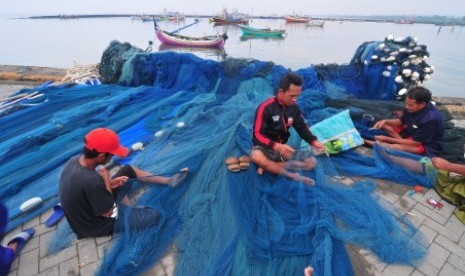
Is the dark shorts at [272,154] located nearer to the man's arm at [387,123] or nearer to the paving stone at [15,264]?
the man's arm at [387,123]

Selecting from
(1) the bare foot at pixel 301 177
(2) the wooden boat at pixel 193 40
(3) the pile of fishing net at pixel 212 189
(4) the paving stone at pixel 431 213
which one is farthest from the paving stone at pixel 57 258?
(2) the wooden boat at pixel 193 40

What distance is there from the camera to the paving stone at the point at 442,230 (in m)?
2.69

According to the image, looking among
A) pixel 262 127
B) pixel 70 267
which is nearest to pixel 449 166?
pixel 262 127

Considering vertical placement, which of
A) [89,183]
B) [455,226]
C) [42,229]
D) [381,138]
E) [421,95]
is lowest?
[455,226]

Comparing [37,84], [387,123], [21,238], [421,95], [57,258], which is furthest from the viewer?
[37,84]

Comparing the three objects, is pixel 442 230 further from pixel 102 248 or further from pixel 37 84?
pixel 37 84

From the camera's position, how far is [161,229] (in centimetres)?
257

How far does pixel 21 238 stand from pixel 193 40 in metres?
26.0

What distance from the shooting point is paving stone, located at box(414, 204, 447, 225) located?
2925 mm

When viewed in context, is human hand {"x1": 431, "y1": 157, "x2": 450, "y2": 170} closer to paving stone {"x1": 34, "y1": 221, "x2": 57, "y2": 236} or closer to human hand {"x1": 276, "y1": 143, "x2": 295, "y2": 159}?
human hand {"x1": 276, "y1": 143, "x2": 295, "y2": 159}

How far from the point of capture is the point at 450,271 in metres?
2.33

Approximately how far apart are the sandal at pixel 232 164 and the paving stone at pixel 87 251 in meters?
1.74

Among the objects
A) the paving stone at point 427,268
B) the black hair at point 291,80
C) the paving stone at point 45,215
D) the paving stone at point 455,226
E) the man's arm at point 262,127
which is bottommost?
the paving stone at point 455,226

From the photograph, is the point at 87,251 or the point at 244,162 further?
the point at 244,162
